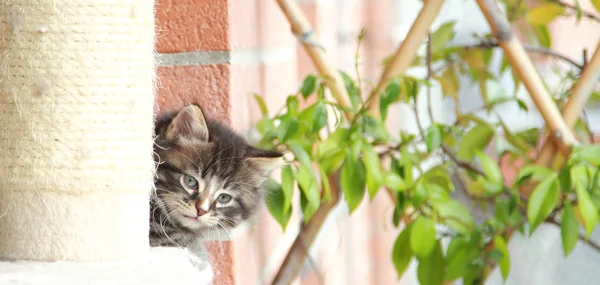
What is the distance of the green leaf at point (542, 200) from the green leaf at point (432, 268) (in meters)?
0.16

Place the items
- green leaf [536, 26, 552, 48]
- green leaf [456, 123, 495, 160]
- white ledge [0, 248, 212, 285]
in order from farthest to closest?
green leaf [536, 26, 552, 48]
green leaf [456, 123, 495, 160]
white ledge [0, 248, 212, 285]

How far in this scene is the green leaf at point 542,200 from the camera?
1084 millimetres

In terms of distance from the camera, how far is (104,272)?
68 centimetres

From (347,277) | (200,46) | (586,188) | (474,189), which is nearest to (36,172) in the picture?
(200,46)

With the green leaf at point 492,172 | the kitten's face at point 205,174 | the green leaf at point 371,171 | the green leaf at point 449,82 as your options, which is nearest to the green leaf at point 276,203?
the kitten's face at point 205,174

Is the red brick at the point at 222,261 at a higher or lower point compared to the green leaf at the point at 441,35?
lower

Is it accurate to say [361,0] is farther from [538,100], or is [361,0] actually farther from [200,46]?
[200,46]

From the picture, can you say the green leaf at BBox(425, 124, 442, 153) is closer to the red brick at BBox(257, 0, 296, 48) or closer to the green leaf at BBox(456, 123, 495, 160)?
the green leaf at BBox(456, 123, 495, 160)

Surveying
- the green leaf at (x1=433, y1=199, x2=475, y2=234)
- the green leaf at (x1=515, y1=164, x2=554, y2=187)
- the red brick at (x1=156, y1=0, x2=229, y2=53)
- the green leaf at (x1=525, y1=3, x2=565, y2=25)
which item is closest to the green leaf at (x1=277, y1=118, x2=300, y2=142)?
the red brick at (x1=156, y1=0, x2=229, y2=53)

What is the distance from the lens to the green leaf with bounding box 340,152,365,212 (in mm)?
1067

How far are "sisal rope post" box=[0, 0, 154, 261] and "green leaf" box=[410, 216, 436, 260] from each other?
0.48m

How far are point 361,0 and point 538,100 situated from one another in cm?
Result: 85

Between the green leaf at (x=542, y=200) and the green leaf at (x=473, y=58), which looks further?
the green leaf at (x=473, y=58)

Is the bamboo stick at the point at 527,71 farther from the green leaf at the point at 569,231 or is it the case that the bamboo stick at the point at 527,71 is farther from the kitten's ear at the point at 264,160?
the kitten's ear at the point at 264,160
